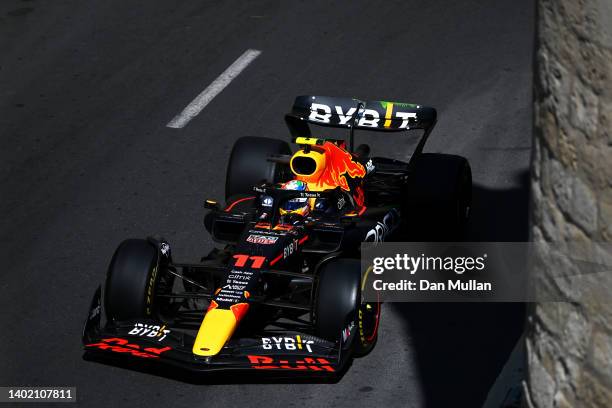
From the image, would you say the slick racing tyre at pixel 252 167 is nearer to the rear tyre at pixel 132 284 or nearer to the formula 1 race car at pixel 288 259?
the formula 1 race car at pixel 288 259

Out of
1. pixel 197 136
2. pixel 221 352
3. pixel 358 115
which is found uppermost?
pixel 358 115

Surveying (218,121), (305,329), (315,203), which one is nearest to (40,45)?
(218,121)

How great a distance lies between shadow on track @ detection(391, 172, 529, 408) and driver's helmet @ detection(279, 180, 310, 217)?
1093mm

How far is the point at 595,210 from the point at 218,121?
896 centimetres

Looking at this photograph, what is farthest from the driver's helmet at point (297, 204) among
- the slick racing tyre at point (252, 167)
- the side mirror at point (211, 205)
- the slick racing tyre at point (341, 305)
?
the slick racing tyre at point (341, 305)

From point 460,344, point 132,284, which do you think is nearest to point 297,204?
point 132,284

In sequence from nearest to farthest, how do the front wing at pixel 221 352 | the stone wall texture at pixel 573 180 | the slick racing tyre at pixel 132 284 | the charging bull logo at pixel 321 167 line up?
the stone wall texture at pixel 573 180
the front wing at pixel 221 352
the slick racing tyre at pixel 132 284
the charging bull logo at pixel 321 167

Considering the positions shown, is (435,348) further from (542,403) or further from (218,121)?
(218,121)

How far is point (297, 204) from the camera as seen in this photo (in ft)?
34.4

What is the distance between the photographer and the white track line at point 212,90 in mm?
14188

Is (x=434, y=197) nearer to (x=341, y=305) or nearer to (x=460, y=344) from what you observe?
(x=460, y=344)

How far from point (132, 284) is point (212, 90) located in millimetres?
5535

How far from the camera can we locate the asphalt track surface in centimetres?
966

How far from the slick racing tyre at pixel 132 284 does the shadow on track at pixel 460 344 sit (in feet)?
6.88
